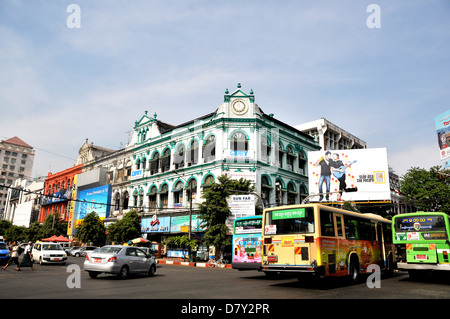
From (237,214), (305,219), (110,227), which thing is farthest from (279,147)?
(305,219)

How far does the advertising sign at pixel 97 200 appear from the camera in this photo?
47588mm

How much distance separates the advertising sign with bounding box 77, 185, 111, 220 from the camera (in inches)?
1874

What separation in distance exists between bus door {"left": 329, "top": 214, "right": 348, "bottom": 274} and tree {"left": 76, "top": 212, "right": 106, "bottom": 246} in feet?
125

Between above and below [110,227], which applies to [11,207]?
above

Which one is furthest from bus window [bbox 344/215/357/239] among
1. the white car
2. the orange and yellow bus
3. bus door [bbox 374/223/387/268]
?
the white car

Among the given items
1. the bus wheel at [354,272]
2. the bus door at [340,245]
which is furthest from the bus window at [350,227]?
the bus wheel at [354,272]

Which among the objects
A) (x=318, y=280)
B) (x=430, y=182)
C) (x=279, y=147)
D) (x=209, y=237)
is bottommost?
(x=318, y=280)

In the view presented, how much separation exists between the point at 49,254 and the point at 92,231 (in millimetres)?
20588

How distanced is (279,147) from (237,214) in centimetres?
1226

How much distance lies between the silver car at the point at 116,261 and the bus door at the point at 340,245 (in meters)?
8.92
